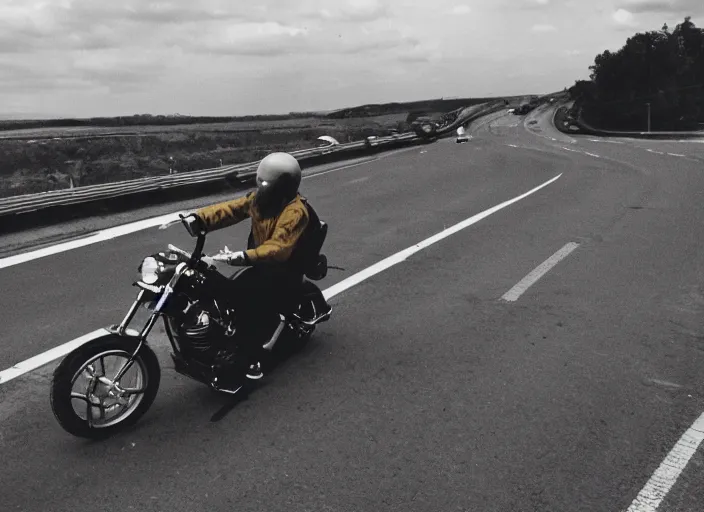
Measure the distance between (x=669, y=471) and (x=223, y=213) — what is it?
327 cm

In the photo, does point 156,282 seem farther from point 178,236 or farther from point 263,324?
point 178,236

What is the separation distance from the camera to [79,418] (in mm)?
3877

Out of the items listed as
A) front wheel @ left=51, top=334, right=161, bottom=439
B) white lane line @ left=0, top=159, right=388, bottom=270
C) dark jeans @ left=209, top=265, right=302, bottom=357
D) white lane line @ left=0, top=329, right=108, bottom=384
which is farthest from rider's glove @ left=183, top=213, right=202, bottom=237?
white lane line @ left=0, top=159, right=388, bottom=270

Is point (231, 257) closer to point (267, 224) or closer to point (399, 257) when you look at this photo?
point (267, 224)

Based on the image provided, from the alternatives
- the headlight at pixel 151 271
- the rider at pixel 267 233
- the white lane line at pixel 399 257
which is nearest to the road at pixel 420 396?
the white lane line at pixel 399 257

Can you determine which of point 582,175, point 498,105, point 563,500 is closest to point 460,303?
point 563,500

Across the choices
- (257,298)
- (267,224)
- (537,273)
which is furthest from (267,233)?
(537,273)

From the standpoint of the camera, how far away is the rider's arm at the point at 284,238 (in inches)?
166

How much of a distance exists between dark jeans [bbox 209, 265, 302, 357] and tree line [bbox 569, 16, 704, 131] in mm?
100776

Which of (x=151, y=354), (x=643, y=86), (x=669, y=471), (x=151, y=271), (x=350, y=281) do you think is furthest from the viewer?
(x=643, y=86)

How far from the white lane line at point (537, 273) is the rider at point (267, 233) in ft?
9.57

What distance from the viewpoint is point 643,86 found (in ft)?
342

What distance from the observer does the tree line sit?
3851 inches

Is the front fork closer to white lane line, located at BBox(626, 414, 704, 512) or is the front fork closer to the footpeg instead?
the footpeg
